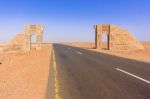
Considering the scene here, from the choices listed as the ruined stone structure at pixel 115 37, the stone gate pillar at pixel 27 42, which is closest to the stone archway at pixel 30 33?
the stone gate pillar at pixel 27 42

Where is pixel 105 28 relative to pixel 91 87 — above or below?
above

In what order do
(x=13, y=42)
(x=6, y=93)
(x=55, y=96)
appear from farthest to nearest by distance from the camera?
(x=13, y=42)
(x=6, y=93)
(x=55, y=96)

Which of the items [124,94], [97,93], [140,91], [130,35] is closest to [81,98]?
[97,93]

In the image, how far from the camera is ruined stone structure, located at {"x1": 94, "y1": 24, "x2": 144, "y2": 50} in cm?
6055

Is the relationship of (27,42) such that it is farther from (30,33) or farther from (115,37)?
(115,37)

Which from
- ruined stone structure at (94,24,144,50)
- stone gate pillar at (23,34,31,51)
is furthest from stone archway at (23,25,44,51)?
ruined stone structure at (94,24,144,50)

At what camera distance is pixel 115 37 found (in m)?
61.0

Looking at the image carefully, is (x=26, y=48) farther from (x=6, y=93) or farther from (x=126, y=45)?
(x=6, y=93)

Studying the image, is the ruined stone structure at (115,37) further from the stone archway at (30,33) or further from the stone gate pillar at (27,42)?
the stone gate pillar at (27,42)

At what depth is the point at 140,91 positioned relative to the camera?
9.48 meters

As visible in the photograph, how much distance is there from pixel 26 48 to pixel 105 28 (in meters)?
19.4

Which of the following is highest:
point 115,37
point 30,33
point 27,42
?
point 30,33

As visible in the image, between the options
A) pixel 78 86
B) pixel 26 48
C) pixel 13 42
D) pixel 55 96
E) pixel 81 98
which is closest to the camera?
pixel 81 98

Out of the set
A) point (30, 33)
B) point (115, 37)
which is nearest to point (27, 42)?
point (30, 33)
